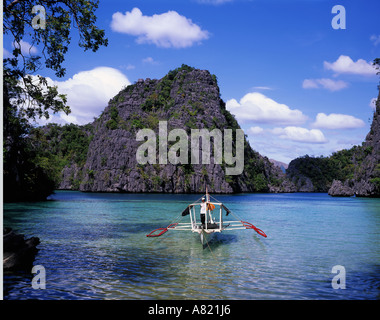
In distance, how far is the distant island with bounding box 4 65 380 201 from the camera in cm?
12019

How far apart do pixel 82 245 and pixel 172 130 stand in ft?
377

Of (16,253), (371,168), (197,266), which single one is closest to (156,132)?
(371,168)

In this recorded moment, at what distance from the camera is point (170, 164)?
122 m

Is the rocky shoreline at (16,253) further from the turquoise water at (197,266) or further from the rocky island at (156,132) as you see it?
the rocky island at (156,132)

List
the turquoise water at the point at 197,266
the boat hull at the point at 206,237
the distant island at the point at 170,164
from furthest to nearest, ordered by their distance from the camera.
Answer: the distant island at the point at 170,164 < the boat hull at the point at 206,237 < the turquoise water at the point at 197,266

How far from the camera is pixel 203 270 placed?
1380 cm

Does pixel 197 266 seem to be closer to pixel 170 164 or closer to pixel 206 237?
pixel 206 237

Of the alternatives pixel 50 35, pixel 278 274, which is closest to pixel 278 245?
pixel 278 274

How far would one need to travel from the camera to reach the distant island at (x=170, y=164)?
12019cm

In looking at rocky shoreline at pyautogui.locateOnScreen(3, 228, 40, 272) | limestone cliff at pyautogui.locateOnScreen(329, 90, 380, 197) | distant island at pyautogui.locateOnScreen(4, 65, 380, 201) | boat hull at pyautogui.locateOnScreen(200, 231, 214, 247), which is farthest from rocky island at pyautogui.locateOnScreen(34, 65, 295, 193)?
rocky shoreline at pyautogui.locateOnScreen(3, 228, 40, 272)

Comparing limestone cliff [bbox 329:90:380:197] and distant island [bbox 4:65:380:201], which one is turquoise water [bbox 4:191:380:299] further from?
distant island [bbox 4:65:380:201]

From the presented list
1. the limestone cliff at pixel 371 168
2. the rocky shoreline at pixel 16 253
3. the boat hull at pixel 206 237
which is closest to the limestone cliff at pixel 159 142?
the limestone cliff at pixel 371 168
